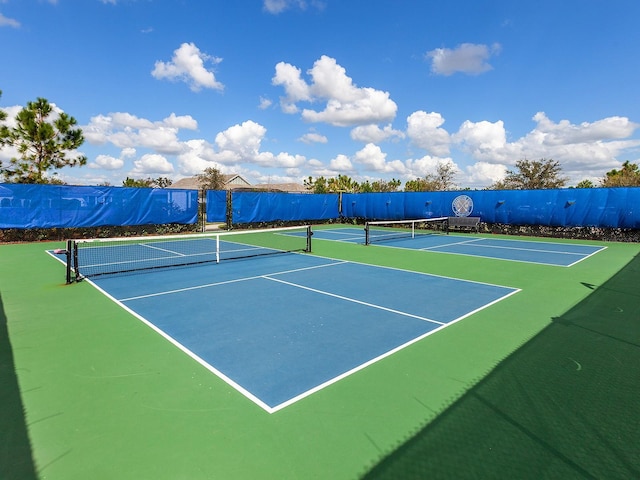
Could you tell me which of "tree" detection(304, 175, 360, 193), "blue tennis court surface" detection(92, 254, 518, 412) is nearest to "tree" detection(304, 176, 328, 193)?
"tree" detection(304, 175, 360, 193)

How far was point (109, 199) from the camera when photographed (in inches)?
688

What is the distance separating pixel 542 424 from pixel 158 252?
41.0ft

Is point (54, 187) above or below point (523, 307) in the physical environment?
above

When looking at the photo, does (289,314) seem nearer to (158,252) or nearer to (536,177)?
(158,252)

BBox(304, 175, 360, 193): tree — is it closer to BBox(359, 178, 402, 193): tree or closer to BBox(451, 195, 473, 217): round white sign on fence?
BBox(359, 178, 402, 193): tree

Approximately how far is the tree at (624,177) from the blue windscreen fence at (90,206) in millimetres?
34330

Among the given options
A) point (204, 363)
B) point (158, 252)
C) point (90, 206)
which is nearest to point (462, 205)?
point (158, 252)

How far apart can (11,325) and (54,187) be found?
13.2 metres

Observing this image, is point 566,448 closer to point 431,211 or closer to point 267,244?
point 267,244

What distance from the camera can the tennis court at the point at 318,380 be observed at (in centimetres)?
264

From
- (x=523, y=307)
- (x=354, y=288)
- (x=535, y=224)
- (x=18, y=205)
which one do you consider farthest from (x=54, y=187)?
(x=535, y=224)

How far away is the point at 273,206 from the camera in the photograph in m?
23.9

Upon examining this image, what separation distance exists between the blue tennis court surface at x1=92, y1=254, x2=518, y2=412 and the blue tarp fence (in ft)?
33.6

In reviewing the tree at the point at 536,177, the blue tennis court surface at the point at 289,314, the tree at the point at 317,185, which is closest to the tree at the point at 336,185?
the tree at the point at 317,185
